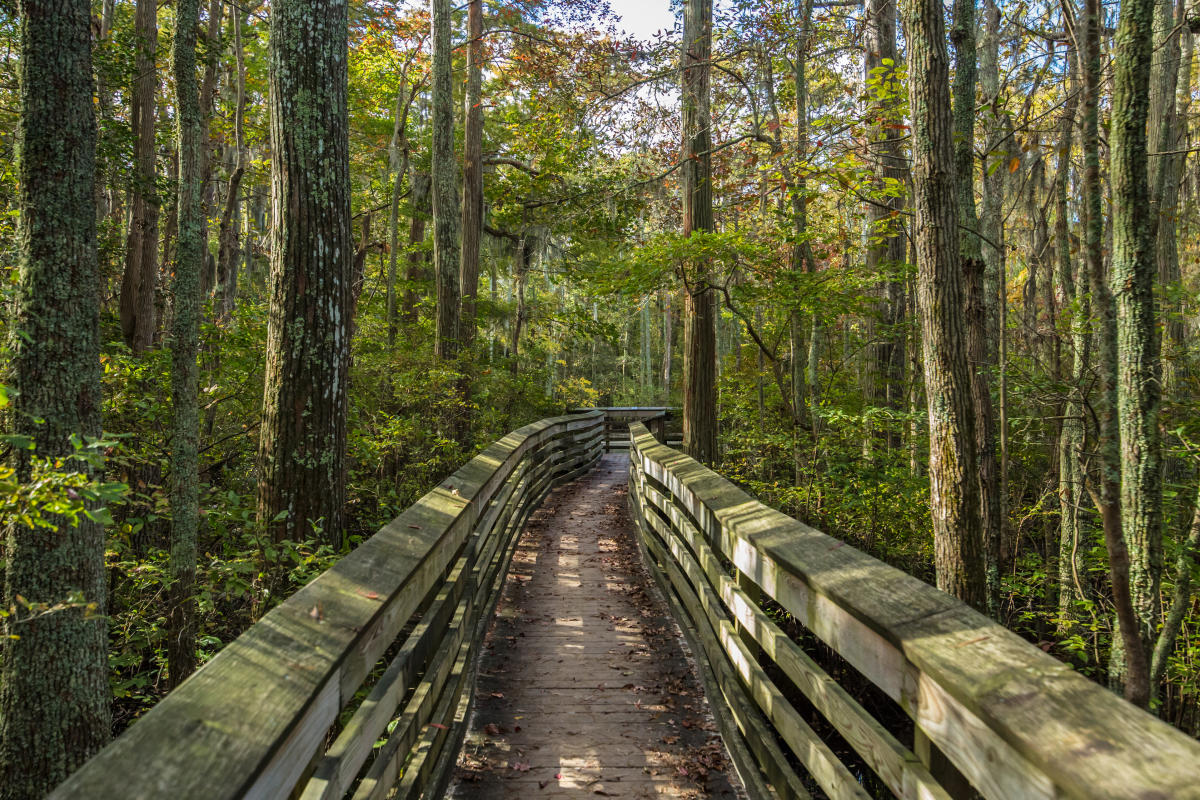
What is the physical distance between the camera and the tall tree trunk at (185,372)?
14.5 ft

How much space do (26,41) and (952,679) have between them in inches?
195

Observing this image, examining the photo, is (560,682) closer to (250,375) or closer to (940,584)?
(940,584)

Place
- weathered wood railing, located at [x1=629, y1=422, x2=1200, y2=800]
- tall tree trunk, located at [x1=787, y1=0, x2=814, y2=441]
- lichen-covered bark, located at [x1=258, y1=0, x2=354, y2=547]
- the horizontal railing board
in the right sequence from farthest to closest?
tall tree trunk, located at [x1=787, y1=0, x2=814, y2=441] → lichen-covered bark, located at [x1=258, y1=0, x2=354, y2=547] → the horizontal railing board → weathered wood railing, located at [x1=629, y1=422, x2=1200, y2=800]

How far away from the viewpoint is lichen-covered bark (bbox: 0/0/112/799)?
11.8 ft

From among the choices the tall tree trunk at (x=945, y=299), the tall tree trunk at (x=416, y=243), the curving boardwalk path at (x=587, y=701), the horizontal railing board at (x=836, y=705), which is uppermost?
the tall tree trunk at (x=416, y=243)

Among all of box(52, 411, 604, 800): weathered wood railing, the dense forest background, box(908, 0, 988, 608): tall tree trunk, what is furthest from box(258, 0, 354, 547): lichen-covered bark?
box(908, 0, 988, 608): tall tree trunk

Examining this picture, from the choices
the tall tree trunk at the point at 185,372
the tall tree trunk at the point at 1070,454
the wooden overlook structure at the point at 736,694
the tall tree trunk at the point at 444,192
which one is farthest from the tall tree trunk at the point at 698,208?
the tall tree trunk at the point at 185,372

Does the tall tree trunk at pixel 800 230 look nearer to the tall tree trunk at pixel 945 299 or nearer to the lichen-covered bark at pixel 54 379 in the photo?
the tall tree trunk at pixel 945 299

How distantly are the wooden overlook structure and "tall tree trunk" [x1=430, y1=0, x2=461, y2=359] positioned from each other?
26.7ft

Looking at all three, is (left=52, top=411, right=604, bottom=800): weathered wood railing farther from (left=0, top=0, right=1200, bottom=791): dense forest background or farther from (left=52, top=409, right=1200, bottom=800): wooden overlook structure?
(left=0, top=0, right=1200, bottom=791): dense forest background

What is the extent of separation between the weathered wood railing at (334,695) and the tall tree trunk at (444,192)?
7.93 metres

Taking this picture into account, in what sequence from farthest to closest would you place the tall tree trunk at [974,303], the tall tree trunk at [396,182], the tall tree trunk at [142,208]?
the tall tree trunk at [396,182]
the tall tree trunk at [142,208]
the tall tree trunk at [974,303]

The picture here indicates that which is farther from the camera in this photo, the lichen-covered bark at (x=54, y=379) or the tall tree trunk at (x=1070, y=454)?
the tall tree trunk at (x=1070, y=454)

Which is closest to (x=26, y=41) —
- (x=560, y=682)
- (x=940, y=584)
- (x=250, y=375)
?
(x=250, y=375)
